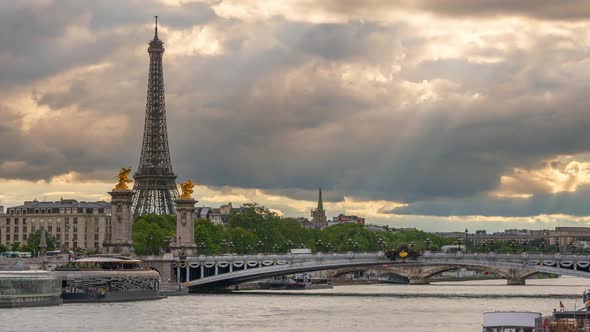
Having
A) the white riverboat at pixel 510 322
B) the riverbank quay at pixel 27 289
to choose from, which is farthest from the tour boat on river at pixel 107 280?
the white riverboat at pixel 510 322

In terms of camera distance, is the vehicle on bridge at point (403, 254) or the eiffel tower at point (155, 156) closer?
the vehicle on bridge at point (403, 254)

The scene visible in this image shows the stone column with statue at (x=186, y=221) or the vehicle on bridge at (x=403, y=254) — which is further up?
the stone column with statue at (x=186, y=221)

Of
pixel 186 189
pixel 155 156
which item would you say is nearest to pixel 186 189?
pixel 186 189

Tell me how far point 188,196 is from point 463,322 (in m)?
56.1

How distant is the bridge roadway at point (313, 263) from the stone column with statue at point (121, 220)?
4.96m

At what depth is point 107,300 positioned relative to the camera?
343 feet

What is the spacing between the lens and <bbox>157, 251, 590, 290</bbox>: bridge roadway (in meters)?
112

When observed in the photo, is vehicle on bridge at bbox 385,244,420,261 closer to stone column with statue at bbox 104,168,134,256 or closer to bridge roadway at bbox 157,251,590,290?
bridge roadway at bbox 157,251,590,290

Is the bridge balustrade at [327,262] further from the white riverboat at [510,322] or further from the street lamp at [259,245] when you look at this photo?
the white riverboat at [510,322]

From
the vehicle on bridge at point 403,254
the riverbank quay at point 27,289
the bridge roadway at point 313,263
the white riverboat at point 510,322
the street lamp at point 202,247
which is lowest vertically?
the white riverboat at point 510,322

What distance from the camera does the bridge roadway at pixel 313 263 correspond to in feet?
367

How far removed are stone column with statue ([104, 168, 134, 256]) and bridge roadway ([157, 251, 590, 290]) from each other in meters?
4.96

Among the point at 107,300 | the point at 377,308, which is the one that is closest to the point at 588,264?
the point at 377,308

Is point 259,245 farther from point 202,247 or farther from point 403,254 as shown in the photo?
point 403,254
